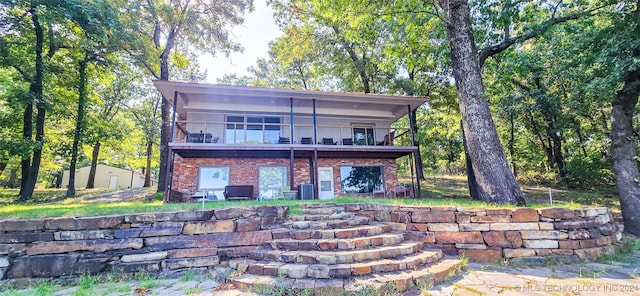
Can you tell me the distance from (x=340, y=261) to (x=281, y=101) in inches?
327

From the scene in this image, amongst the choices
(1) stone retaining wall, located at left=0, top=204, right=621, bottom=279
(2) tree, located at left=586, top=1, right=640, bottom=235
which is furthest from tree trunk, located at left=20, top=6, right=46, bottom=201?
(2) tree, located at left=586, top=1, right=640, bottom=235

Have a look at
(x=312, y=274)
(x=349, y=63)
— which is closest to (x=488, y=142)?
(x=312, y=274)

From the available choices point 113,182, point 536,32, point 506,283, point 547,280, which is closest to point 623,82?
point 536,32

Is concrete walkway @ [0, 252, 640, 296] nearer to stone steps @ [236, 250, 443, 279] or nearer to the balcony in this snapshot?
stone steps @ [236, 250, 443, 279]

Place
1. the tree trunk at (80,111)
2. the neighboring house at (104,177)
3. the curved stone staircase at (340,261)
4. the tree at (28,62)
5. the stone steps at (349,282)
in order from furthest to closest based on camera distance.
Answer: the neighboring house at (104,177)
the tree trunk at (80,111)
the tree at (28,62)
the curved stone staircase at (340,261)
the stone steps at (349,282)

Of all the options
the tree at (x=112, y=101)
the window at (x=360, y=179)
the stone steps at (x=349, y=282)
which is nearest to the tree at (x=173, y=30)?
the tree at (x=112, y=101)

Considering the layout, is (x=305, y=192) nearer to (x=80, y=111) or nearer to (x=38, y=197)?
(x=80, y=111)

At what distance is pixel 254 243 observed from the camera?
165 inches

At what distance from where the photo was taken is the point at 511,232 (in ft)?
13.5

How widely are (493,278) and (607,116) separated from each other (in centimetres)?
1587

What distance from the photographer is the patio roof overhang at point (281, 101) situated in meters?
9.10

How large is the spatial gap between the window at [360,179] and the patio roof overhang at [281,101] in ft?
8.32

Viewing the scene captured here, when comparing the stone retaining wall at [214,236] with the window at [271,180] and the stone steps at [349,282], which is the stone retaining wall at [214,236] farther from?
the window at [271,180]

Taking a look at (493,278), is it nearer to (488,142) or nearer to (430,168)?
(488,142)
